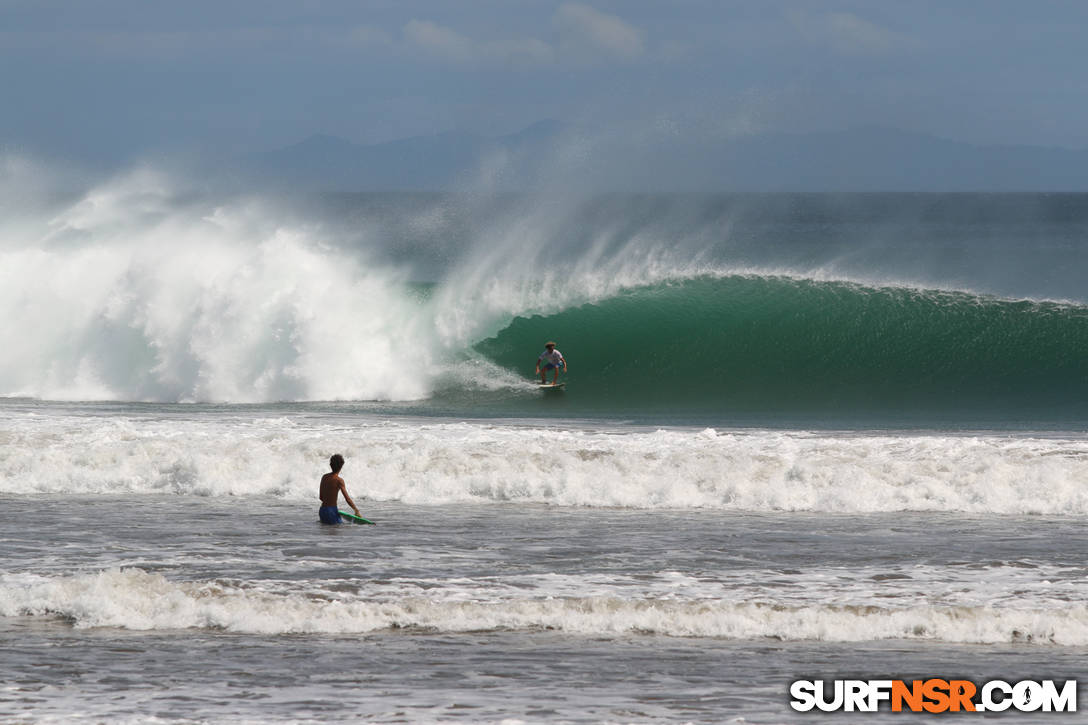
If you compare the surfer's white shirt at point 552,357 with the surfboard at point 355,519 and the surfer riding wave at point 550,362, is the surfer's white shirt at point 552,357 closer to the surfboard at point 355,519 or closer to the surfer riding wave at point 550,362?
the surfer riding wave at point 550,362

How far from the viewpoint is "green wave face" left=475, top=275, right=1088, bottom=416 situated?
20.4 m

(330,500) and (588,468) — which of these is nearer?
(330,500)

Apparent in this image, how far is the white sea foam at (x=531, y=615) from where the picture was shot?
7891 mm

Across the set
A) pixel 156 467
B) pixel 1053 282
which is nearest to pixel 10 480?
pixel 156 467

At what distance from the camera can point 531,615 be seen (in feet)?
26.9

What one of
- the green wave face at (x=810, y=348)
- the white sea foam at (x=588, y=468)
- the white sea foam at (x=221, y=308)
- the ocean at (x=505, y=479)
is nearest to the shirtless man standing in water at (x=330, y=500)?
the ocean at (x=505, y=479)

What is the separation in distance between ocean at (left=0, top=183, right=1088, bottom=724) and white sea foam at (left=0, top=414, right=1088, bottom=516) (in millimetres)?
53

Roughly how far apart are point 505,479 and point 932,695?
6.73 meters

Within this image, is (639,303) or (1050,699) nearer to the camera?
(1050,699)

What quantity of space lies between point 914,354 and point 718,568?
1406 centimetres

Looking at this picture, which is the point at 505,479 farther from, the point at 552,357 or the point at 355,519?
the point at 552,357

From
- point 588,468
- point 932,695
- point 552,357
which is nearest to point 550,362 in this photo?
point 552,357

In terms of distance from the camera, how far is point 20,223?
84.6 feet

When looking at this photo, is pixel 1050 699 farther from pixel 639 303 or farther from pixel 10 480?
pixel 639 303
